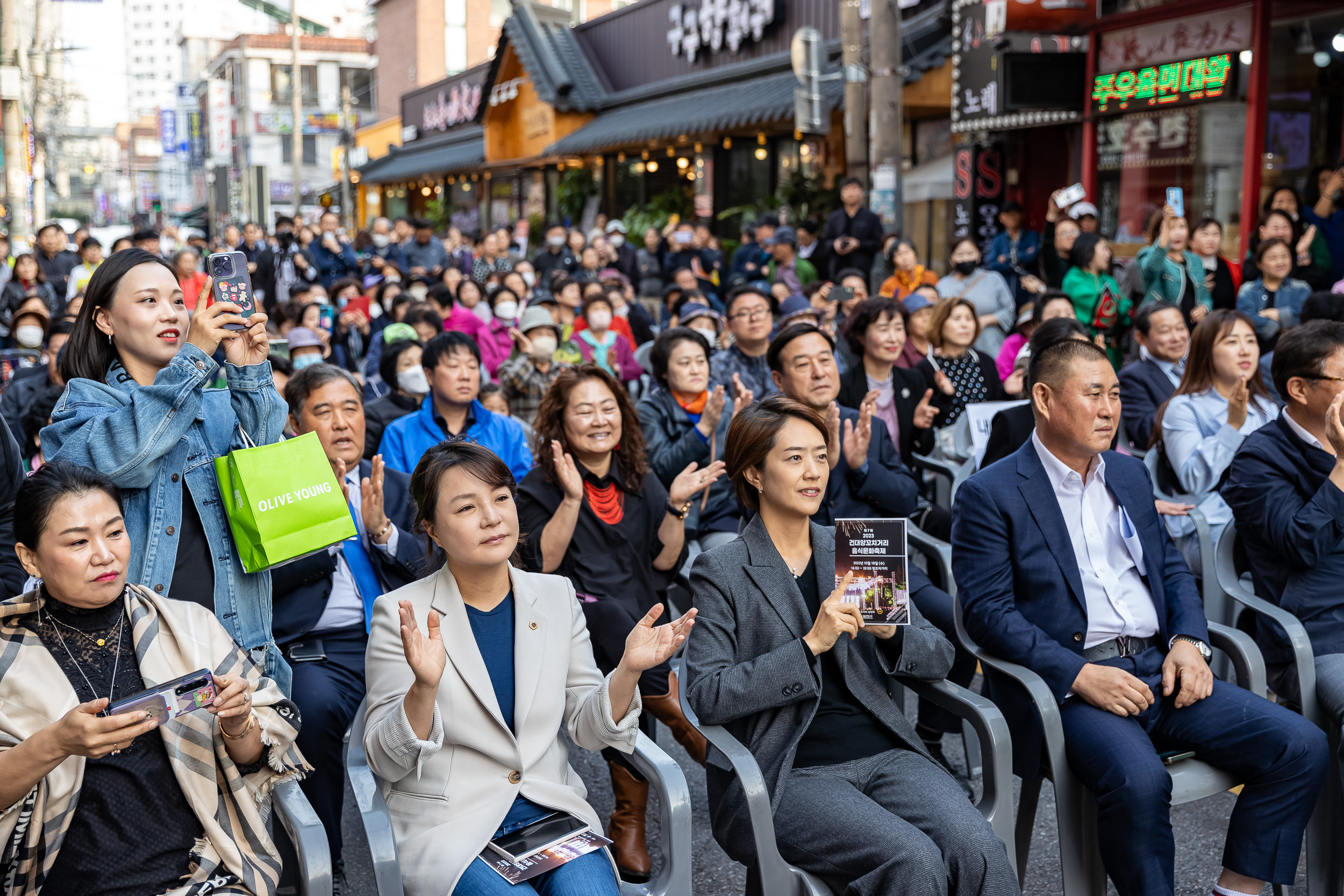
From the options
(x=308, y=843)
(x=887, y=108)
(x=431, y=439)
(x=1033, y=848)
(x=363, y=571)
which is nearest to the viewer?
(x=308, y=843)

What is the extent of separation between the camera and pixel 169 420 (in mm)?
2975

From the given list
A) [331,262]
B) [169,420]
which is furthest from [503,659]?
[331,262]

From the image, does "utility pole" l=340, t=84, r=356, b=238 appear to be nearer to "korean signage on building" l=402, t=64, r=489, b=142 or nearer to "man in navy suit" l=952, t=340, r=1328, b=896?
"korean signage on building" l=402, t=64, r=489, b=142

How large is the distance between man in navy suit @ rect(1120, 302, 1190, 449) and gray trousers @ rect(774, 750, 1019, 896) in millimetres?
3439

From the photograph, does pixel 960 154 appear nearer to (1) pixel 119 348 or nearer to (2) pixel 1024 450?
(2) pixel 1024 450

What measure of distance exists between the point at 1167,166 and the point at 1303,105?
4.61 feet

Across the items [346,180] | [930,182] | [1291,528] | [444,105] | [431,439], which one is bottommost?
[1291,528]

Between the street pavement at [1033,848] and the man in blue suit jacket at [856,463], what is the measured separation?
0.53 m

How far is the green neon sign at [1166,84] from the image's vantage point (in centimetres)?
1031

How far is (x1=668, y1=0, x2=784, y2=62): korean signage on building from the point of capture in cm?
1706

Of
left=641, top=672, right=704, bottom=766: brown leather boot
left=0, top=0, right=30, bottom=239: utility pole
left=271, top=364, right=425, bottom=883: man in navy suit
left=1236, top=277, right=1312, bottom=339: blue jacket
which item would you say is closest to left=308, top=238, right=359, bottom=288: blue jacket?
left=0, top=0, right=30, bottom=239: utility pole

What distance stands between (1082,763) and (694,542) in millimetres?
2127

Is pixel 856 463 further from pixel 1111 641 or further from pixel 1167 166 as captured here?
pixel 1167 166

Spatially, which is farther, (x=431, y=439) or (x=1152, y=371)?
(x=1152, y=371)
